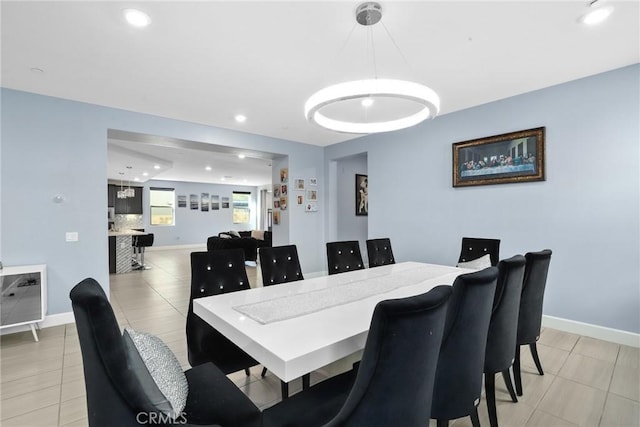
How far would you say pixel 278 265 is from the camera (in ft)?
8.30

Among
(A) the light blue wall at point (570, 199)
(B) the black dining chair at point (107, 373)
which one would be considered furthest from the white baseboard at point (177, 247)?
(B) the black dining chair at point (107, 373)

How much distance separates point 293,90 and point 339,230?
351 centimetres

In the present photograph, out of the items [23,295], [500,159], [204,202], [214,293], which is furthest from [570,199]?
[204,202]

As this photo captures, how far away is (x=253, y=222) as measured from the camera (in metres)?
13.6

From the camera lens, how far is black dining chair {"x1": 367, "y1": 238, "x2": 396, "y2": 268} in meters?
3.29

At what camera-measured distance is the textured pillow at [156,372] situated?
0.90 m

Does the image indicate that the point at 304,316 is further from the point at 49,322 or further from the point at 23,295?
the point at 49,322

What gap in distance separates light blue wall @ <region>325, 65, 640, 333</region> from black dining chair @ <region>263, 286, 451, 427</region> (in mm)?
3044

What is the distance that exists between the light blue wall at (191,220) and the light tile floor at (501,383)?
27.7 ft

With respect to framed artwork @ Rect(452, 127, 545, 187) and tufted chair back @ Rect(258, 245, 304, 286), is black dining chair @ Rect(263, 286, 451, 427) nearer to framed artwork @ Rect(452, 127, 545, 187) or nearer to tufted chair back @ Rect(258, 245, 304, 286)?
tufted chair back @ Rect(258, 245, 304, 286)

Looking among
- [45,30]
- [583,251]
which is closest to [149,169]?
[45,30]

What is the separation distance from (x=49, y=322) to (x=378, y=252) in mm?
3824

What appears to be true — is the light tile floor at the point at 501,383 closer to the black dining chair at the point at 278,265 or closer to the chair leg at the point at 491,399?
the chair leg at the point at 491,399

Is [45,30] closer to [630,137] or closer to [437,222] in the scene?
[437,222]
